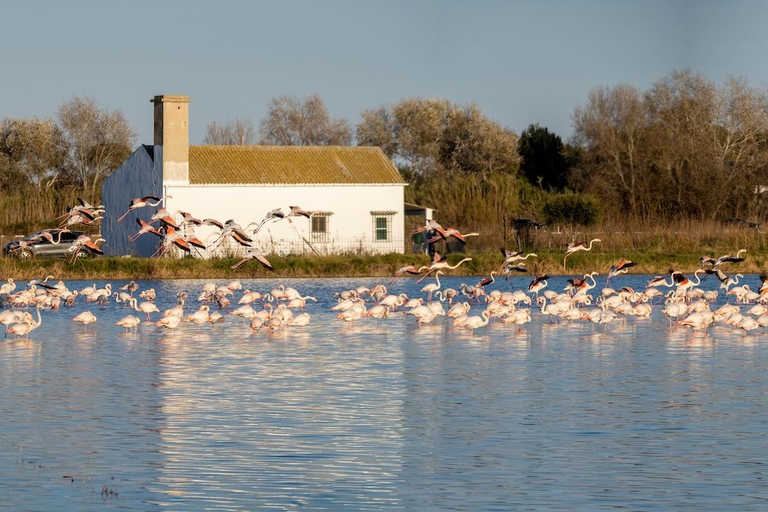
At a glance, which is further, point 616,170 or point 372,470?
point 616,170

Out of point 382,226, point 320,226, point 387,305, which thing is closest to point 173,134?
point 320,226

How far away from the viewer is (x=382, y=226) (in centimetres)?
5106

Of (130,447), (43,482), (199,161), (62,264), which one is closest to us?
(43,482)

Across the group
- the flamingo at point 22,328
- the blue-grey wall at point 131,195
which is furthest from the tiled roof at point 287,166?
the flamingo at point 22,328

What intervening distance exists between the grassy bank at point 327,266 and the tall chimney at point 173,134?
617 centimetres

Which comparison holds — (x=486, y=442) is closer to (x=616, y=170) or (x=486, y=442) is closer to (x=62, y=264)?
(x=62, y=264)

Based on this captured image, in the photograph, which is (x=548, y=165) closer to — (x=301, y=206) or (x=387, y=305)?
(x=301, y=206)

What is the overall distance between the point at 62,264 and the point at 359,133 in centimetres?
4686

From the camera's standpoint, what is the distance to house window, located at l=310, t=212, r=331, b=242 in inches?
1945

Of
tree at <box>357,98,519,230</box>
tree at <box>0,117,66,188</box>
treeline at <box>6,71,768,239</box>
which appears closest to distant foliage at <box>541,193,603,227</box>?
treeline at <box>6,71,768,239</box>

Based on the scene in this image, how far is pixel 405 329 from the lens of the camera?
26.0 metres

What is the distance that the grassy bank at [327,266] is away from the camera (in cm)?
4094

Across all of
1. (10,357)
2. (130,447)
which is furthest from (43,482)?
(10,357)

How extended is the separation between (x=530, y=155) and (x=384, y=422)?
66.3 metres
